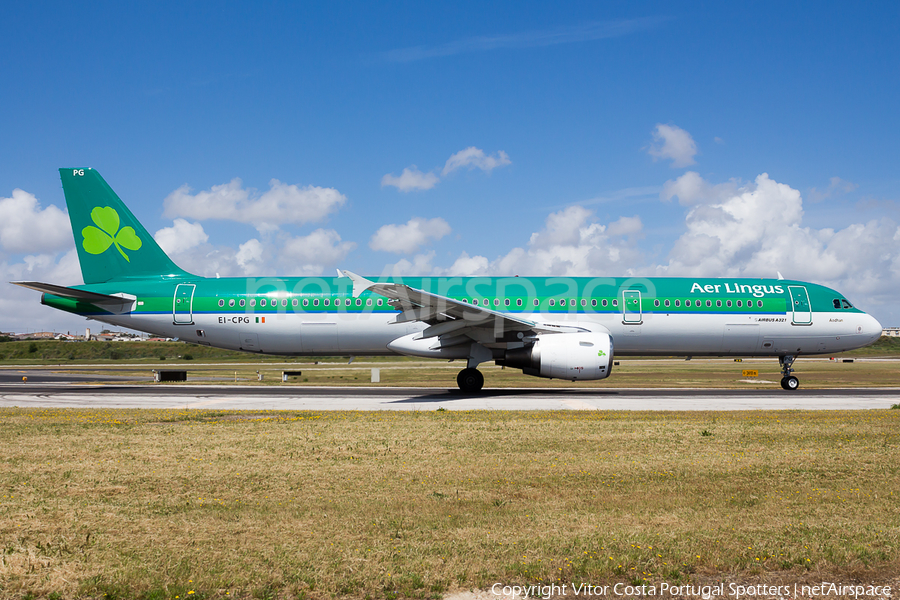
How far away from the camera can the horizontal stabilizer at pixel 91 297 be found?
22859mm

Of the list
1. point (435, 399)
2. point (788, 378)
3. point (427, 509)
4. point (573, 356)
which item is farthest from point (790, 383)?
point (427, 509)

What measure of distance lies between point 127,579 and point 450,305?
15780mm

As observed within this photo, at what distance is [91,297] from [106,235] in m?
2.85

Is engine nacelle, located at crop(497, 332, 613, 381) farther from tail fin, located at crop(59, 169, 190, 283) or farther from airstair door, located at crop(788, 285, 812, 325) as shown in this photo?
tail fin, located at crop(59, 169, 190, 283)

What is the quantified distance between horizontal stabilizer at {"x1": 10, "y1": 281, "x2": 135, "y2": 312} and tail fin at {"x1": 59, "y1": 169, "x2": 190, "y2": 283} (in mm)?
1464

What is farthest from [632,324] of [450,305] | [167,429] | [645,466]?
[167,429]

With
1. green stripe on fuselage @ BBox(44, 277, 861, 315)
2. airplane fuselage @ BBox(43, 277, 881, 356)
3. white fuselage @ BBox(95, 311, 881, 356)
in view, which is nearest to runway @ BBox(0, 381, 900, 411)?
white fuselage @ BBox(95, 311, 881, 356)

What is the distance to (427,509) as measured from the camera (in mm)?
6664

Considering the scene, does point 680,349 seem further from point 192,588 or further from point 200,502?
point 192,588

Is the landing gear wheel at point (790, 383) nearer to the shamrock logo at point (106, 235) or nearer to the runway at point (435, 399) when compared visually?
the runway at point (435, 399)

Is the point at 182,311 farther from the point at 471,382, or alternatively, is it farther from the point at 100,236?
the point at 471,382

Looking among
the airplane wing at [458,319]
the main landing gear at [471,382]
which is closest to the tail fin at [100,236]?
the airplane wing at [458,319]

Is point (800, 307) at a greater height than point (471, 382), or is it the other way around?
point (800, 307)

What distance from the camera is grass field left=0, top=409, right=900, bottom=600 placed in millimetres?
4918
